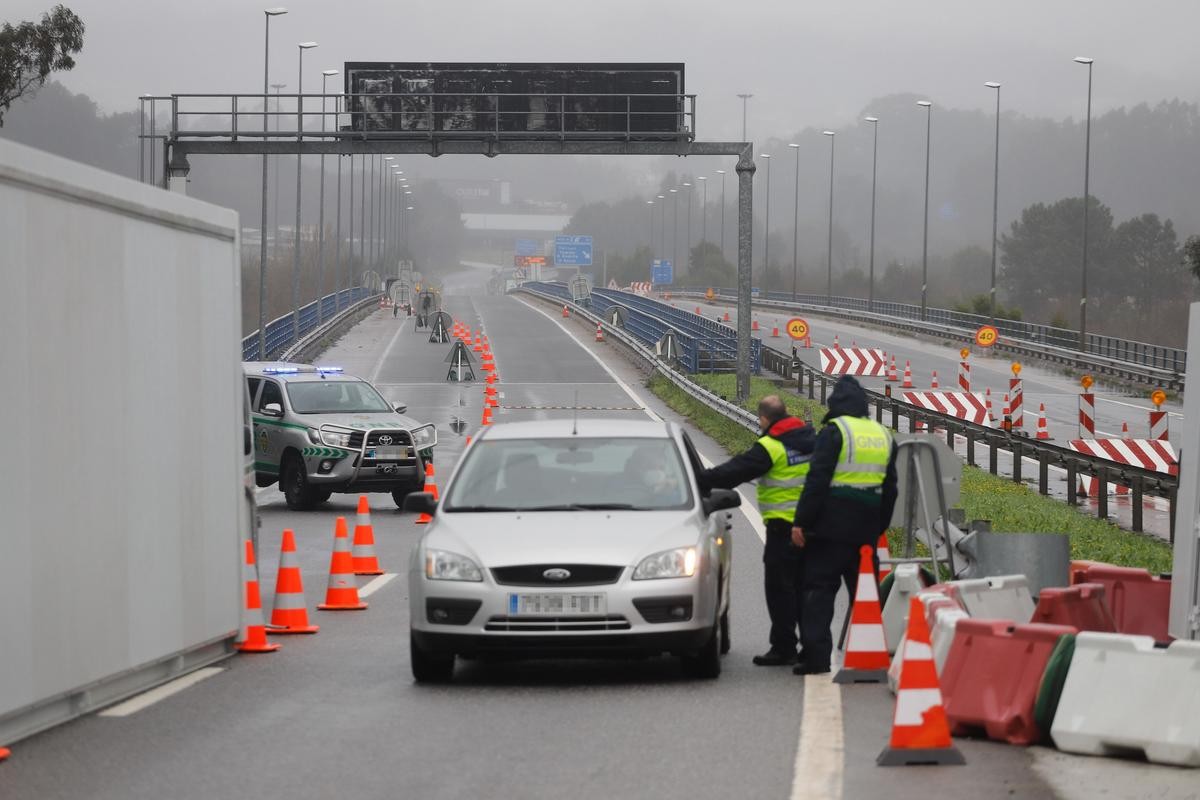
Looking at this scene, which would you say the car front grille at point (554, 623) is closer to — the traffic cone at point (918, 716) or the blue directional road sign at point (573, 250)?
the traffic cone at point (918, 716)

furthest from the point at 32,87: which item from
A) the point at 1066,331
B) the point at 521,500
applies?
the point at 521,500

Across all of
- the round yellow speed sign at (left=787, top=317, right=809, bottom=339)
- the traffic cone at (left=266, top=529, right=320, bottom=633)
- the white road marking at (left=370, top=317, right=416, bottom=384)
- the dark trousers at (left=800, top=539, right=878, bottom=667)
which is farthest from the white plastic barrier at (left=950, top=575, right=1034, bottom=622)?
the round yellow speed sign at (left=787, top=317, right=809, bottom=339)

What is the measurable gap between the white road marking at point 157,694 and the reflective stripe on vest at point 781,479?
3359 millimetres

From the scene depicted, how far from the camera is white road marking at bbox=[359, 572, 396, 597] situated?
638 inches

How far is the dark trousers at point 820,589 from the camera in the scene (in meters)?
11.2

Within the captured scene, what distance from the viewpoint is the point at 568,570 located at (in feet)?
34.9

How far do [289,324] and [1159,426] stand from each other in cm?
4414

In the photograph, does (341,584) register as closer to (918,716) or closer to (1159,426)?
(918,716)

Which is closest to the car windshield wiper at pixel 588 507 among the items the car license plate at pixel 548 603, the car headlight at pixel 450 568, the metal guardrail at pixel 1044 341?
the car headlight at pixel 450 568

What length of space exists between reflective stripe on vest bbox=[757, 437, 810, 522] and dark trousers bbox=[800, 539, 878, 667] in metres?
0.46

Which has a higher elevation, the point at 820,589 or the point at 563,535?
the point at 563,535

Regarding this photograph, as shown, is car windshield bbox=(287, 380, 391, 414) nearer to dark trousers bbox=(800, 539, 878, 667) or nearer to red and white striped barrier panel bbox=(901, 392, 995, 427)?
dark trousers bbox=(800, 539, 878, 667)

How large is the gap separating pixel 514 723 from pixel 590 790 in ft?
5.77

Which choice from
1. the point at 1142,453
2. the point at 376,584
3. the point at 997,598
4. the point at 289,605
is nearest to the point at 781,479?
the point at 997,598
